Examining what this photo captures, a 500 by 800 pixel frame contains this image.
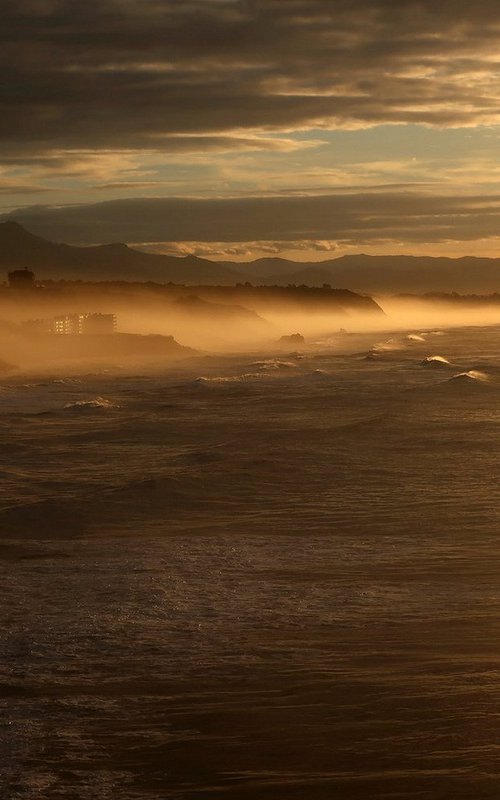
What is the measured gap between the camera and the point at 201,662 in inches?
485

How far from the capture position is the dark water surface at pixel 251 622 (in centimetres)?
969

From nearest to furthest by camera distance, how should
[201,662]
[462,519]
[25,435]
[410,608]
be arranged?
[201,662] < [410,608] < [462,519] < [25,435]

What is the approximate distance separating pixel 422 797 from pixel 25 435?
29.7 m

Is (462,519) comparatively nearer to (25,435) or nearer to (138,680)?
(138,680)

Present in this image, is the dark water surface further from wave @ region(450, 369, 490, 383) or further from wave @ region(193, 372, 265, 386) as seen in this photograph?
wave @ region(193, 372, 265, 386)

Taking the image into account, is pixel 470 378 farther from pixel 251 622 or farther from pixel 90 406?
pixel 251 622

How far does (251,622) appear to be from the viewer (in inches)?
548

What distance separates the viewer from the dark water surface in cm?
969

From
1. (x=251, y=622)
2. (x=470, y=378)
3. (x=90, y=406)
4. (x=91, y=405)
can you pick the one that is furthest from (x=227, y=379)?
(x=251, y=622)


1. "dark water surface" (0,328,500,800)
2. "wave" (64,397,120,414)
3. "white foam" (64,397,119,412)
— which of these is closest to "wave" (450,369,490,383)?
"white foam" (64,397,119,412)

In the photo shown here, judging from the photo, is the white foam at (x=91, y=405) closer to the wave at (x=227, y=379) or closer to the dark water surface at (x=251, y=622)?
the wave at (x=227, y=379)

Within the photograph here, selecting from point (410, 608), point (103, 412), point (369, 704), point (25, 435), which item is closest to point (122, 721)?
point (369, 704)

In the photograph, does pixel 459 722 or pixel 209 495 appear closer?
pixel 459 722

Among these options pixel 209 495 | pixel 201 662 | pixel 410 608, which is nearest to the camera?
pixel 201 662
